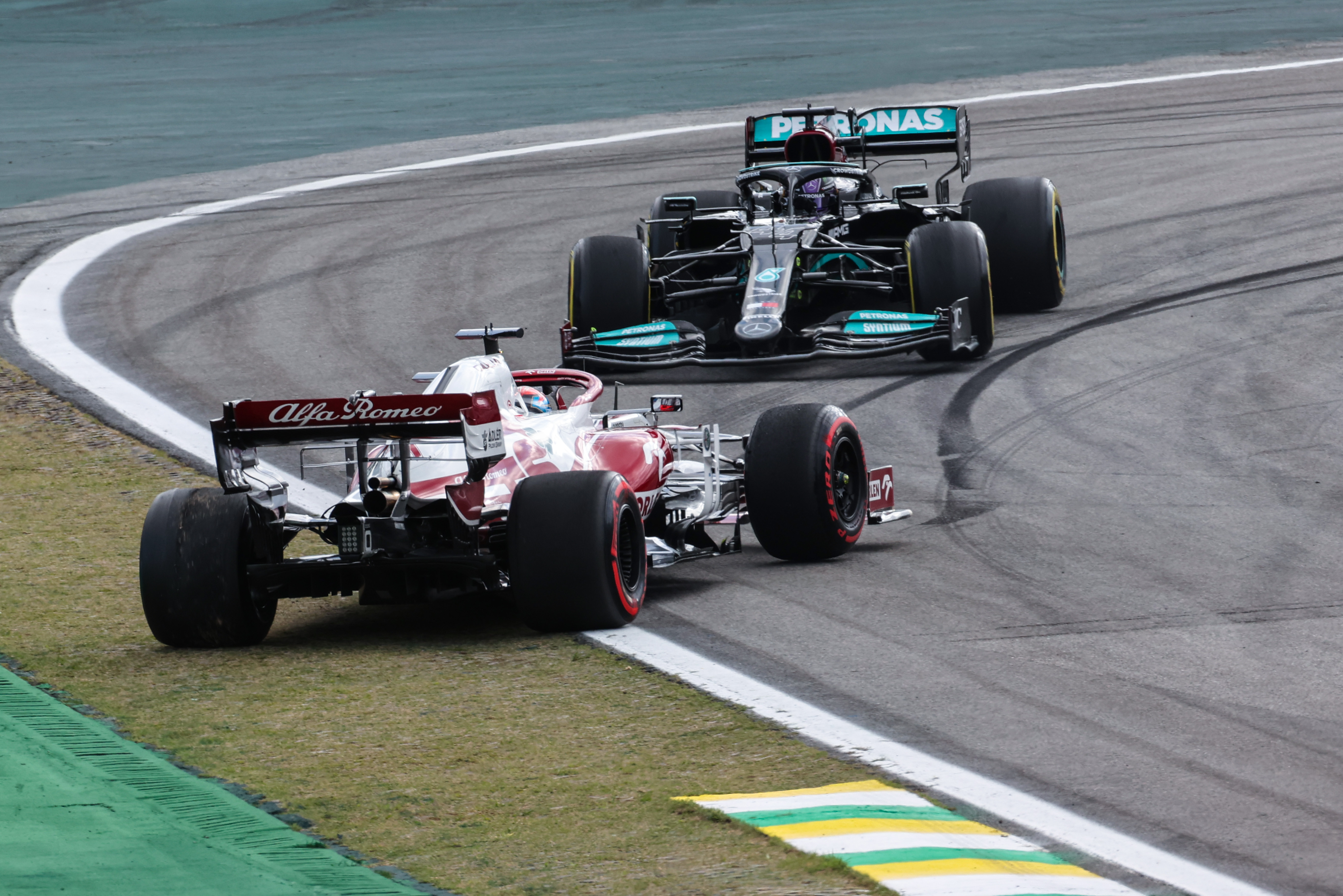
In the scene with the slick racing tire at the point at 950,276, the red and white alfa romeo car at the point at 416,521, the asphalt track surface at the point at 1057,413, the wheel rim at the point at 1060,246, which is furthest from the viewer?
the wheel rim at the point at 1060,246

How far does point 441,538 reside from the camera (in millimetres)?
9609

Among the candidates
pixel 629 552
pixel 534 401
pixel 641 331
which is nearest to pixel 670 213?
pixel 641 331

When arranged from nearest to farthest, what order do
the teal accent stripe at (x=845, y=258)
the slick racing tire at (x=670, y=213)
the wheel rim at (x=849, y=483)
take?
the wheel rim at (x=849, y=483) < the teal accent stripe at (x=845, y=258) < the slick racing tire at (x=670, y=213)

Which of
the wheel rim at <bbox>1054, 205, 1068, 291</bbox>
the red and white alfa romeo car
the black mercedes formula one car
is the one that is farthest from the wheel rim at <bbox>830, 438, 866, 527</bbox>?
the wheel rim at <bbox>1054, 205, 1068, 291</bbox>

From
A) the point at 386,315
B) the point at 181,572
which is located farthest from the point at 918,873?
the point at 386,315

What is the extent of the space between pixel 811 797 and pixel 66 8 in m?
42.5

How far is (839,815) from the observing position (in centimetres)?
689

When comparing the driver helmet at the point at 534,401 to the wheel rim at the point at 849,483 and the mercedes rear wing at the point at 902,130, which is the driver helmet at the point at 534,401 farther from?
the mercedes rear wing at the point at 902,130

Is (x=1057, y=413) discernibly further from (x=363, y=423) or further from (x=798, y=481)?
(x=363, y=423)

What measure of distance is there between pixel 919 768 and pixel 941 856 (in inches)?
41.8

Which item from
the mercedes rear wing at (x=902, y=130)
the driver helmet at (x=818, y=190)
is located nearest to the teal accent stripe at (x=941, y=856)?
the driver helmet at (x=818, y=190)

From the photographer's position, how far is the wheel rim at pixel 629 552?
971 cm

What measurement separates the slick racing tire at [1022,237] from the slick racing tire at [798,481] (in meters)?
7.55

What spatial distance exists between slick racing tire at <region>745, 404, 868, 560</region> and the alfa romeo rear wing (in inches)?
78.8
